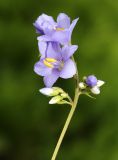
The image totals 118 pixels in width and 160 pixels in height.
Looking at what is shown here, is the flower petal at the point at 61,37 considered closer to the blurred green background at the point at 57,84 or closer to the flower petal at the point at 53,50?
the flower petal at the point at 53,50

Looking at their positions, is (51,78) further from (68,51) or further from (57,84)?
(57,84)

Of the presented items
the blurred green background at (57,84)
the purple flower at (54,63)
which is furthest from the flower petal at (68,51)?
the blurred green background at (57,84)

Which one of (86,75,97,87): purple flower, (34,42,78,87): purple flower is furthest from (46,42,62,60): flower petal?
(86,75,97,87): purple flower

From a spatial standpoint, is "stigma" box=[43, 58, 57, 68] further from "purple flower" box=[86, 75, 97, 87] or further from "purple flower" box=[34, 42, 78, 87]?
"purple flower" box=[86, 75, 97, 87]

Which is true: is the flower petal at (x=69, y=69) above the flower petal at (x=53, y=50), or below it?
below

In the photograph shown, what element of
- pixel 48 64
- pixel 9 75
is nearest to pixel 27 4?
pixel 9 75

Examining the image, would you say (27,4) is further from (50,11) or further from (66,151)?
(66,151)

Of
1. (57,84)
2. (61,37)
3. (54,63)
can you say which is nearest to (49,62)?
(54,63)
